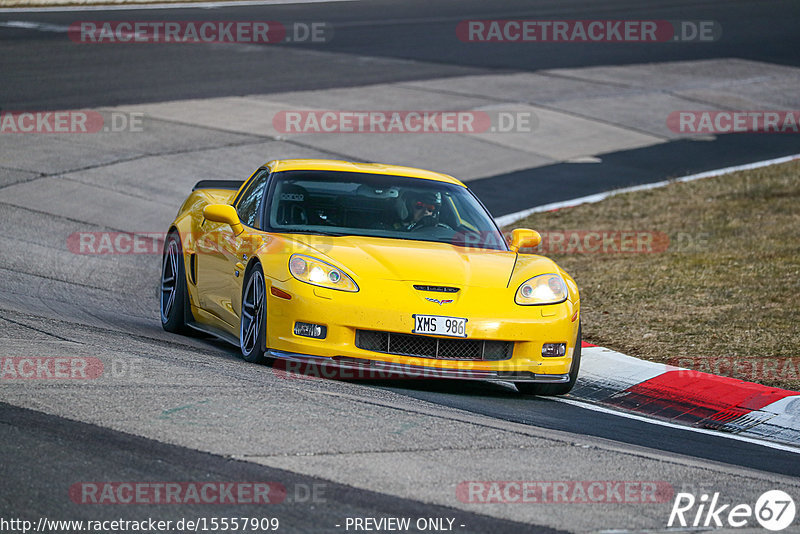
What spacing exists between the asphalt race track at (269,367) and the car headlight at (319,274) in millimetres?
626

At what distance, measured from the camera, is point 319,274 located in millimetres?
7562

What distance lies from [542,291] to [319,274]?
4.80ft

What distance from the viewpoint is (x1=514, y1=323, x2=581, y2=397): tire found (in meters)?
7.98

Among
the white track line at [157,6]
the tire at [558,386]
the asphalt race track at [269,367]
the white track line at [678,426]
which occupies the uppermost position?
the white track line at [157,6]

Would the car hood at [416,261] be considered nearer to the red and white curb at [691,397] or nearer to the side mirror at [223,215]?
the side mirror at [223,215]

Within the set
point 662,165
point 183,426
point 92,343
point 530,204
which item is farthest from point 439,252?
point 662,165

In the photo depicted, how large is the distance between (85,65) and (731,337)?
1718cm

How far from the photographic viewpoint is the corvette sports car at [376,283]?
7406mm

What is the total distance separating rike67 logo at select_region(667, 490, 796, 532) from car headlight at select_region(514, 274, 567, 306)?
2495mm

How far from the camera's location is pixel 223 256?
8695mm

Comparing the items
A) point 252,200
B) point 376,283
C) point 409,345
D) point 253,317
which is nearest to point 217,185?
point 252,200

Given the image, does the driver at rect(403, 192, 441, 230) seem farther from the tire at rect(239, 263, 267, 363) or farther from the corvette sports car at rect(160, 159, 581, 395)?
the tire at rect(239, 263, 267, 363)

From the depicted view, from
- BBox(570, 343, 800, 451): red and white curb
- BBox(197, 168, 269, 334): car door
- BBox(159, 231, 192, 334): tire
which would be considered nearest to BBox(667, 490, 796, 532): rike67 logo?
BBox(570, 343, 800, 451): red and white curb

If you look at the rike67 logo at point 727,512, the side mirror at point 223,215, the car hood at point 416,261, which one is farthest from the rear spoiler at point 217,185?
the rike67 logo at point 727,512
